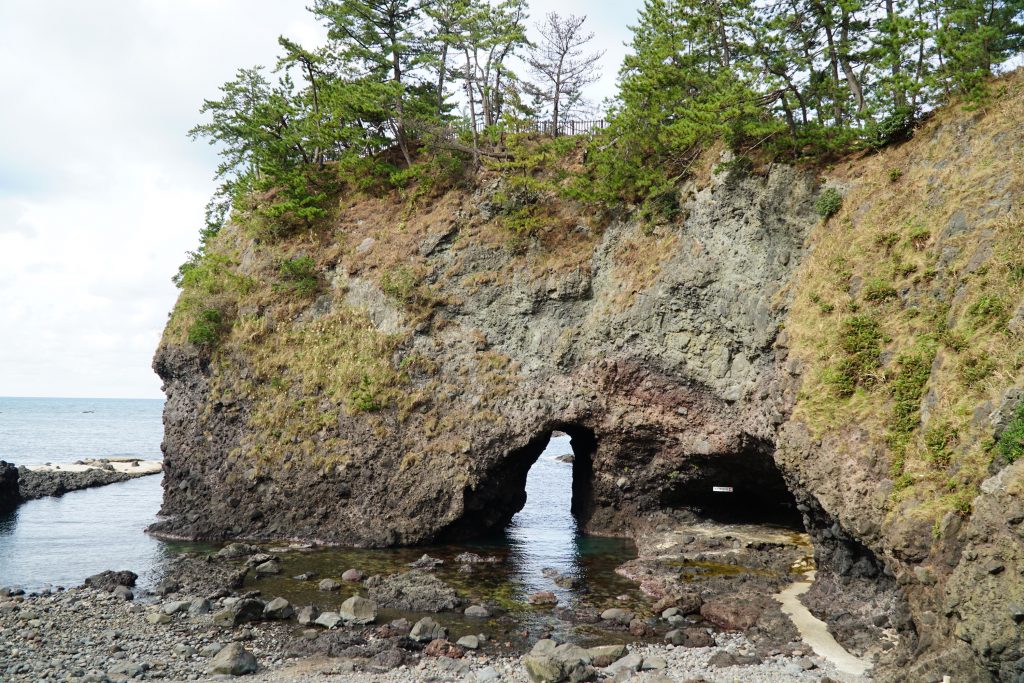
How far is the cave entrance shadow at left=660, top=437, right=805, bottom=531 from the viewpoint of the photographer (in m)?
25.2

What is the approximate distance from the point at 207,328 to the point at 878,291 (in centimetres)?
2574

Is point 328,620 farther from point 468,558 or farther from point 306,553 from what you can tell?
point 306,553

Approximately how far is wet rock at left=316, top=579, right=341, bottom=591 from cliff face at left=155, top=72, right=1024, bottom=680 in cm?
485

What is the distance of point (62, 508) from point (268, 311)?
1742cm

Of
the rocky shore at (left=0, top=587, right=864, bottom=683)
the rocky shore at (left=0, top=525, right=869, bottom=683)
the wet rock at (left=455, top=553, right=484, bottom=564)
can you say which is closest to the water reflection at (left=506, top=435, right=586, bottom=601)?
the wet rock at (left=455, top=553, right=484, bottom=564)

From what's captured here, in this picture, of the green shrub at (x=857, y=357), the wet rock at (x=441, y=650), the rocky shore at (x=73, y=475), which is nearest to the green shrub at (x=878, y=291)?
the green shrub at (x=857, y=357)

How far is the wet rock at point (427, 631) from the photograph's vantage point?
16.7 m

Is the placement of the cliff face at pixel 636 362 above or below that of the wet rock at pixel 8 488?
above

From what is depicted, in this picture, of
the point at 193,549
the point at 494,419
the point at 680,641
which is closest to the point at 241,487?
the point at 193,549

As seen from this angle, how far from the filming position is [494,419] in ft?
88.7

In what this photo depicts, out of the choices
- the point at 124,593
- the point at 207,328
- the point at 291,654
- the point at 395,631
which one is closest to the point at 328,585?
the point at 395,631

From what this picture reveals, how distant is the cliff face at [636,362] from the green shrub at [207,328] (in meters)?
0.29

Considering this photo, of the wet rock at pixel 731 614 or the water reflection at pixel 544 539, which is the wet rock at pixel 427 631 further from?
the wet rock at pixel 731 614

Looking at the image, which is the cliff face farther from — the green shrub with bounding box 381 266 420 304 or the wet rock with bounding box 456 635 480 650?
the wet rock with bounding box 456 635 480 650
